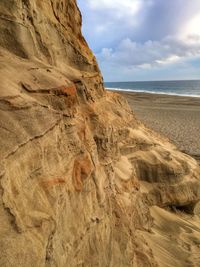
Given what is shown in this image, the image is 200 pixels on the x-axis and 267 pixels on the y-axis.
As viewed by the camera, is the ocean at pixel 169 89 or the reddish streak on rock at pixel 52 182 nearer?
the reddish streak on rock at pixel 52 182

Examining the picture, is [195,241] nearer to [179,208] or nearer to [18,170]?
[179,208]

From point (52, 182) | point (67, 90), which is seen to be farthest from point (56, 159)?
point (67, 90)

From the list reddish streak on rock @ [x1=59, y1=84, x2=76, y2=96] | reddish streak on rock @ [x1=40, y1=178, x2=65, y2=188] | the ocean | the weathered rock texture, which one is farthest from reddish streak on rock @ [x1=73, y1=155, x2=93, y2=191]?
the ocean

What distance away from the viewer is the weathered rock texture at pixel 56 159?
8.68 ft

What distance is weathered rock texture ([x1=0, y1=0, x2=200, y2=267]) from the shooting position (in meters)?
2.64

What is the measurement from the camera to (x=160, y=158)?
7469 millimetres

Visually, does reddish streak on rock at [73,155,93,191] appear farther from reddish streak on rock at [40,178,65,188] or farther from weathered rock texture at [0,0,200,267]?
reddish streak on rock at [40,178,65,188]

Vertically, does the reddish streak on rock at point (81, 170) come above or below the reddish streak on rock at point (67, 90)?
below

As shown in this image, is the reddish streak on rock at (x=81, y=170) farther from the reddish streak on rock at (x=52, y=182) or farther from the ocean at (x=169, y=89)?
the ocean at (x=169, y=89)

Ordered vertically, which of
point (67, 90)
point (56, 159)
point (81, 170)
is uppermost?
point (67, 90)

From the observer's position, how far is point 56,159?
329cm

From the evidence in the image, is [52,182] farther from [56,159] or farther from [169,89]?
[169,89]

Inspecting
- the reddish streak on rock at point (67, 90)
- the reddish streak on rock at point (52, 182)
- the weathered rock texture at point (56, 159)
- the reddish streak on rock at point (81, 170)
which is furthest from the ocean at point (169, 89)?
the reddish streak on rock at point (52, 182)

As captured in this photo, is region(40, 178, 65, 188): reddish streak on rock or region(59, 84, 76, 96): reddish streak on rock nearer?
region(40, 178, 65, 188): reddish streak on rock
